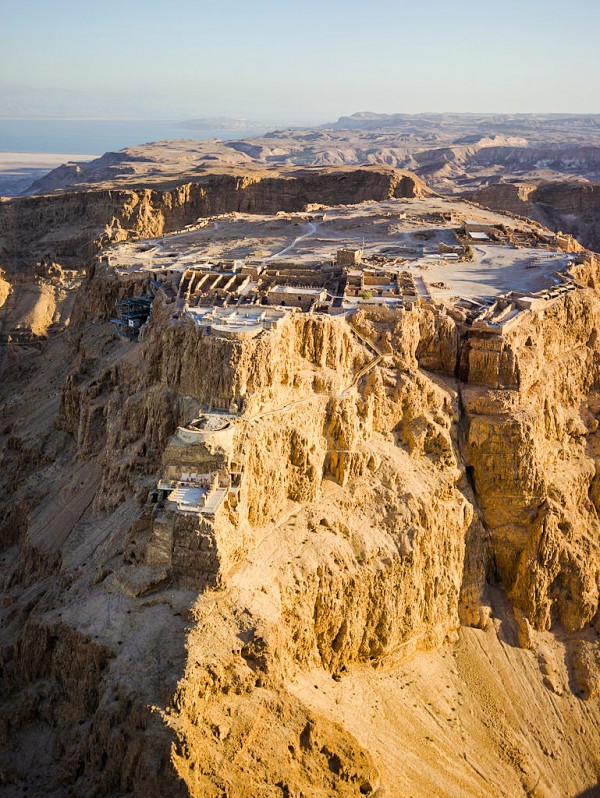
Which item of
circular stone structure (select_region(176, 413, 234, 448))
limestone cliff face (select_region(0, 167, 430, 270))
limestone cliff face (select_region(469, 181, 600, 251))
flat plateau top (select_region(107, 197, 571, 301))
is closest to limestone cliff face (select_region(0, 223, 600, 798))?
circular stone structure (select_region(176, 413, 234, 448))

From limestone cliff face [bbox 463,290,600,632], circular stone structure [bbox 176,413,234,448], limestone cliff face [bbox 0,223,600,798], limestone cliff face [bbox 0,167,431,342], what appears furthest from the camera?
limestone cliff face [bbox 0,167,431,342]

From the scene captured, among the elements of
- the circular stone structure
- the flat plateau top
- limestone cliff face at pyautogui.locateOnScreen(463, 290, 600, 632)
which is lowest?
limestone cliff face at pyautogui.locateOnScreen(463, 290, 600, 632)

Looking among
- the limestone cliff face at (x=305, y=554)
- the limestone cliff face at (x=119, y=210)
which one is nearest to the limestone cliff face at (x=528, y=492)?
the limestone cliff face at (x=305, y=554)

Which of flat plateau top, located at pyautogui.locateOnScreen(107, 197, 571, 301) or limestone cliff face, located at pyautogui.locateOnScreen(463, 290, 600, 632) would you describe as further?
A: flat plateau top, located at pyautogui.locateOnScreen(107, 197, 571, 301)

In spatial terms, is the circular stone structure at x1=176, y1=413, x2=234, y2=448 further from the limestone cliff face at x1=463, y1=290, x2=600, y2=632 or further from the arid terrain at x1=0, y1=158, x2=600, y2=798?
the limestone cliff face at x1=463, y1=290, x2=600, y2=632

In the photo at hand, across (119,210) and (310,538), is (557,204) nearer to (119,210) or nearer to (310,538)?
(119,210)

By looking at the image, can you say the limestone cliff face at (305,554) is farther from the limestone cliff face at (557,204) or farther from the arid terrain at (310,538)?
the limestone cliff face at (557,204)
